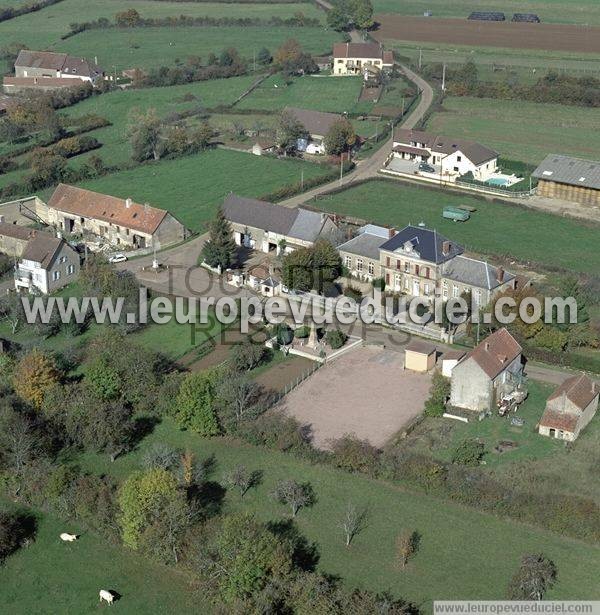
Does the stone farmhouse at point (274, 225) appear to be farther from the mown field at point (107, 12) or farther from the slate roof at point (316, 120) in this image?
the mown field at point (107, 12)

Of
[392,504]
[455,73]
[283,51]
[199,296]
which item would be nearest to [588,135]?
[455,73]

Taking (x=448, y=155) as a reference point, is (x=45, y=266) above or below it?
below

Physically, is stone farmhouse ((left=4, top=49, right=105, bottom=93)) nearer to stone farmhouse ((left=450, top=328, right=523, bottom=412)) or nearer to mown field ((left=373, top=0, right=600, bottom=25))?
mown field ((left=373, top=0, right=600, bottom=25))

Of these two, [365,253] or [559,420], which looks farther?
[365,253]

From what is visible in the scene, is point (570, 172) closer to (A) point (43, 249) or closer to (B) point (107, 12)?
(A) point (43, 249)

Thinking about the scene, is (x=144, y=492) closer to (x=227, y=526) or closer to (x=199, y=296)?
(x=227, y=526)

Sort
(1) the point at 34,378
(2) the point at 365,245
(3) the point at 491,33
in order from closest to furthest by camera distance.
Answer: (1) the point at 34,378
(2) the point at 365,245
(3) the point at 491,33

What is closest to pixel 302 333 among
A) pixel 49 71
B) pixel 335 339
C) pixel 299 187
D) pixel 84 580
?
pixel 335 339
